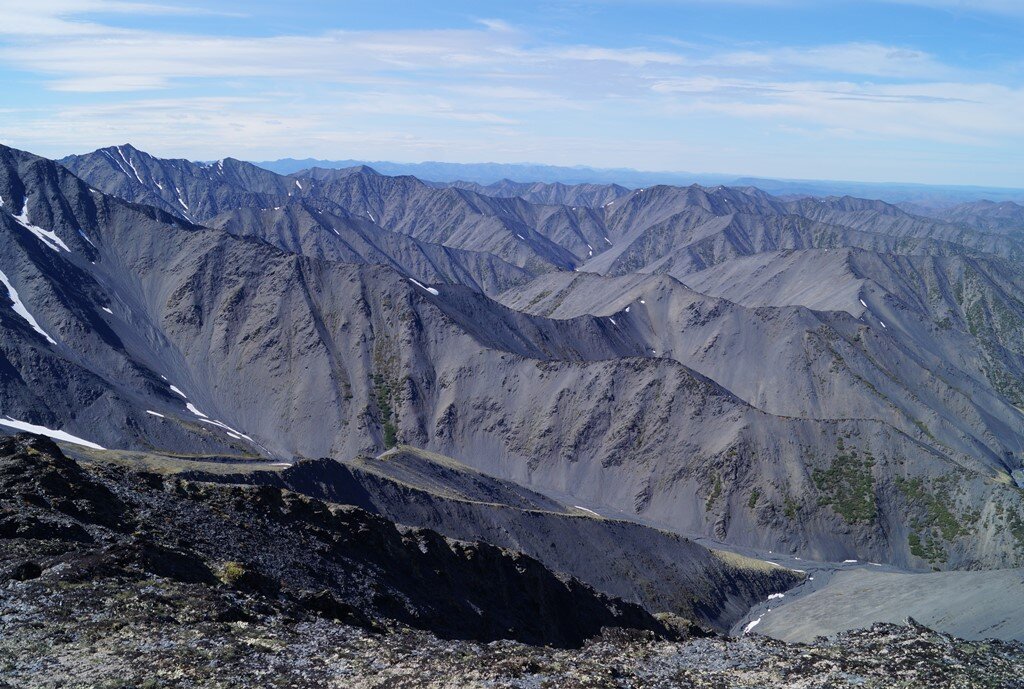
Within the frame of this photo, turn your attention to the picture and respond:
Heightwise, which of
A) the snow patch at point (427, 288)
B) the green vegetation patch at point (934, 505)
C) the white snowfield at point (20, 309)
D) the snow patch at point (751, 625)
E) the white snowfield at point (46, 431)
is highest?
the snow patch at point (427, 288)

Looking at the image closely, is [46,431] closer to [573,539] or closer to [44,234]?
[44,234]

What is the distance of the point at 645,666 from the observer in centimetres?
2241

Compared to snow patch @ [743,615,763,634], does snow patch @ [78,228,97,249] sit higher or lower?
higher

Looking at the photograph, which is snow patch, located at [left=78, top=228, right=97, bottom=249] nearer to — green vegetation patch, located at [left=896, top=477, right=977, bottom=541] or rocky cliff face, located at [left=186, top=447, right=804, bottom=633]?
rocky cliff face, located at [left=186, top=447, right=804, bottom=633]

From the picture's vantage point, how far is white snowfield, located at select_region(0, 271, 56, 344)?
411ft

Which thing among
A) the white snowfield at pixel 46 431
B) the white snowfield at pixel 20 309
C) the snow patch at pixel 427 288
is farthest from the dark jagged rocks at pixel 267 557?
the snow patch at pixel 427 288

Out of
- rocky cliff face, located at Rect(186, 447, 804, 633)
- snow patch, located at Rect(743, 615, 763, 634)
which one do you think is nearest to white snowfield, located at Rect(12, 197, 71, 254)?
rocky cliff face, located at Rect(186, 447, 804, 633)

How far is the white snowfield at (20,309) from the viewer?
4929 inches

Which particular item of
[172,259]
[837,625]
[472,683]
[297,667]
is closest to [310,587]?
[297,667]

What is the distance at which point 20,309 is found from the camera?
129 metres

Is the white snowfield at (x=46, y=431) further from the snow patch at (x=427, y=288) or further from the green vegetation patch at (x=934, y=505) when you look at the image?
the green vegetation patch at (x=934, y=505)

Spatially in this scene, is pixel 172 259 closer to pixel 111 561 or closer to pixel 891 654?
pixel 111 561

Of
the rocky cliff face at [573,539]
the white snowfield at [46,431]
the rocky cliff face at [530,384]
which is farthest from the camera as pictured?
the rocky cliff face at [530,384]

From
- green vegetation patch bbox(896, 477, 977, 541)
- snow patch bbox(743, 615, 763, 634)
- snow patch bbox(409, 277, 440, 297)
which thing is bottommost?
snow patch bbox(743, 615, 763, 634)
